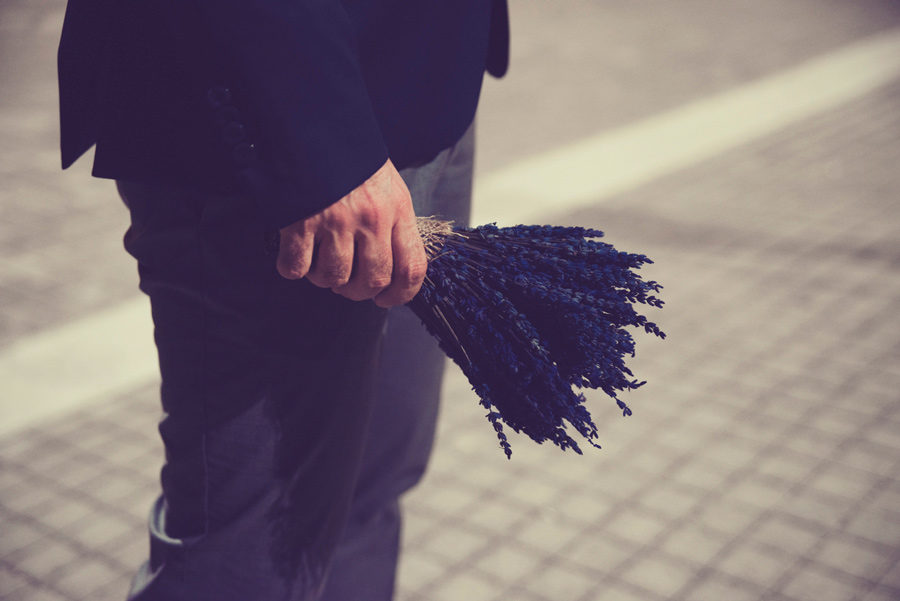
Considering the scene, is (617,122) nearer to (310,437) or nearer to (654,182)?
(654,182)

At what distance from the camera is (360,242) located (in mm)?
1309

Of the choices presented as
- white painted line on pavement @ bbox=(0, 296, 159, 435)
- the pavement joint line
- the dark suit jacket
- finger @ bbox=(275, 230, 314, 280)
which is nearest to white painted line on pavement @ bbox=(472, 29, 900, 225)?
the pavement joint line

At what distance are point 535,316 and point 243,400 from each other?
49cm

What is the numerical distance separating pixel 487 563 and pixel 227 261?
131 cm

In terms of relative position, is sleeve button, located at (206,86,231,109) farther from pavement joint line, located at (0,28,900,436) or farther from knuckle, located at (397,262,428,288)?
pavement joint line, located at (0,28,900,436)

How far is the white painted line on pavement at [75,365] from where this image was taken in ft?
10.0

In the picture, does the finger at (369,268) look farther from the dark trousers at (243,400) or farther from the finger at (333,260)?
the dark trousers at (243,400)

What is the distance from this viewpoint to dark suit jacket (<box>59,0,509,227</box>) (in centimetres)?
124

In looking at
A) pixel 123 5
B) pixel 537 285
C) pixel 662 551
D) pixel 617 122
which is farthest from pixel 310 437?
pixel 617 122

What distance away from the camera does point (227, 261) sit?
4.63 feet

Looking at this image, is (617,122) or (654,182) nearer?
(654,182)

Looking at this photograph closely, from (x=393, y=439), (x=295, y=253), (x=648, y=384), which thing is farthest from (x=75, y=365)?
(x=295, y=253)

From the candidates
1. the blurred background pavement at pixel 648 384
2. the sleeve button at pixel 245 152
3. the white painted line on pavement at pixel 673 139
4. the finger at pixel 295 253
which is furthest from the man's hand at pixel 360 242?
the white painted line on pavement at pixel 673 139

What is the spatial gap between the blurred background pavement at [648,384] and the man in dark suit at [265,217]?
Result: 2.85 ft
